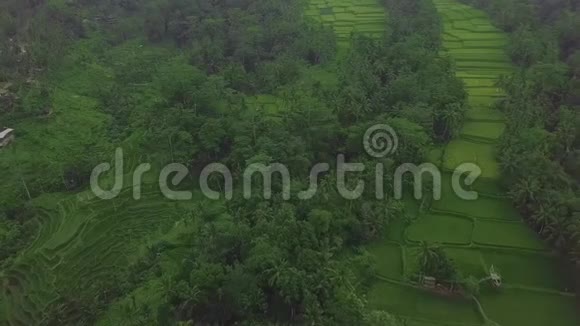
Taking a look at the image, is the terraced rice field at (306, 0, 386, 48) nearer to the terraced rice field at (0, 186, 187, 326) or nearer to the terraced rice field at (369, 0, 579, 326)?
the terraced rice field at (369, 0, 579, 326)

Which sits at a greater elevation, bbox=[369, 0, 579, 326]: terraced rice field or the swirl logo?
the swirl logo

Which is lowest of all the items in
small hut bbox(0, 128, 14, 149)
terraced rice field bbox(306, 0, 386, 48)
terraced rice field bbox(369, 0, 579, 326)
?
terraced rice field bbox(369, 0, 579, 326)

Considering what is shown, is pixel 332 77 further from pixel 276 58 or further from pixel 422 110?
pixel 422 110

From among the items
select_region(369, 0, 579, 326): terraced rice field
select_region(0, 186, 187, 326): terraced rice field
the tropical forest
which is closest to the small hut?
the tropical forest

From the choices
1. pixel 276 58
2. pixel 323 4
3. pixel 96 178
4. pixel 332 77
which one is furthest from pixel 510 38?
pixel 96 178

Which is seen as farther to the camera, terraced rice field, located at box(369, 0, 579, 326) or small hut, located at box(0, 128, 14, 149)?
small hut, located at box(0, 128, 14, 149)

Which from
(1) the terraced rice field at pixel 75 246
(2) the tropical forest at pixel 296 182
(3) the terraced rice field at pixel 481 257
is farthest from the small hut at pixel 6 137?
(3) the terraced rice field at pixel 481 257
